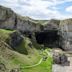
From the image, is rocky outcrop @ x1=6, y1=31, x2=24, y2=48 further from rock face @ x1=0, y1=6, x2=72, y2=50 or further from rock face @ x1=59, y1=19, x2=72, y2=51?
rock face @ x1=59, y1=19, x2=72, y2=51

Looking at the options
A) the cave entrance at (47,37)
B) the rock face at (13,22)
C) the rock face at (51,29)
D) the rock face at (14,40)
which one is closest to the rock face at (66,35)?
the rock face at (51,29)

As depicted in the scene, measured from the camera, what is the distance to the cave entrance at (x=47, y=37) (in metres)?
126

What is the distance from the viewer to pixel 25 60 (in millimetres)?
70625

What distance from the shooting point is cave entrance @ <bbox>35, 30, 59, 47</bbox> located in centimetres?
12638

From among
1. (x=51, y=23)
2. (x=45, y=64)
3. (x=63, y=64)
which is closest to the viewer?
(x=45, y=64)

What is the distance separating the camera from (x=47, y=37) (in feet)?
418

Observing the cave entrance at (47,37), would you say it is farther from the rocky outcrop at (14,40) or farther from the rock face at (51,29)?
the rocky outcrop at (14,40)

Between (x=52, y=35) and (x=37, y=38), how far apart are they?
667 cm

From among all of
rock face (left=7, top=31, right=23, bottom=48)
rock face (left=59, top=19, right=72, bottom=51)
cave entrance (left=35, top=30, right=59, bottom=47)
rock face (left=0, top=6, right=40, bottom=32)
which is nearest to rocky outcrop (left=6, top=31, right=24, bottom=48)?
rock face (left=7, top=31, right=23, bottom=48)

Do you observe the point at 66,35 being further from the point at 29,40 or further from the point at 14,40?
the point at 14,40

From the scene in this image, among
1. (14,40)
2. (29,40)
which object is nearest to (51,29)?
(29,40)

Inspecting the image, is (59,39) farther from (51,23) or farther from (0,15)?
(0,15)

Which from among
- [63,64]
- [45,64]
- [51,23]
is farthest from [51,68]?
[51,23]

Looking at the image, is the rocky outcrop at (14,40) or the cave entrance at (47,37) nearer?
the rocky outcrop at (14,40)
